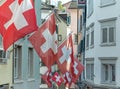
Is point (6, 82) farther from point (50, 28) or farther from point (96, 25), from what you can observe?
point (96, 25)

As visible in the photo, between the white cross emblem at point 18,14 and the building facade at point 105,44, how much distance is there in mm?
20247

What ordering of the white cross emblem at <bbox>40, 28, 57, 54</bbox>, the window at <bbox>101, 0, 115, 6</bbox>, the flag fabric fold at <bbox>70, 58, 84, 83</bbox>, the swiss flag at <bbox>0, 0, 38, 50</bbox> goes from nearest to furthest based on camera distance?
A: the swiss flag at <bbox>0, 0, 38, 50</bbox> < the white cross emblem at <bbox>40, 28, 57, 54</bbox> < the flag fabric fold at <bbox>70, 58, 84, 83</bbox> < the window at <bbox>101, 0, 115, 6</bbox>

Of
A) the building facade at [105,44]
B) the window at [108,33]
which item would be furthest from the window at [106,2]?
the window at [108,33]

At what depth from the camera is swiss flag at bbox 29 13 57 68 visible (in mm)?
19250

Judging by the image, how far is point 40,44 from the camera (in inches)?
765

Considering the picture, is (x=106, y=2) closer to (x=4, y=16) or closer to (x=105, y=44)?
(x=105, y=44)

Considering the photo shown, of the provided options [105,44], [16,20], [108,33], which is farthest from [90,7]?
[16,20]

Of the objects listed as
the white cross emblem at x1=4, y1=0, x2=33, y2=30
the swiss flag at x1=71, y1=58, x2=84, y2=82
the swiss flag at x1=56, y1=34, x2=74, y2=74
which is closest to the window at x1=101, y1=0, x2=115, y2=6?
the swiss flag at x1=71, y1=58, x2=84, y2=82

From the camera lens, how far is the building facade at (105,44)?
1357 inches

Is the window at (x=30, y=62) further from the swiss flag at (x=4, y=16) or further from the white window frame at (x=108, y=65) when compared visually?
the swiss flag at (x=4, y=16)

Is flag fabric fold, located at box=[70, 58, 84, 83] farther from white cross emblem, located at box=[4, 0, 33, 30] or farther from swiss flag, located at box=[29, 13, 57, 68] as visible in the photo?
white cross emblem, located at box=[4, 0, 33, 30]

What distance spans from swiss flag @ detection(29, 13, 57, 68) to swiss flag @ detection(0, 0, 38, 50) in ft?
15.6

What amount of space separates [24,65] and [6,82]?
14.3ft

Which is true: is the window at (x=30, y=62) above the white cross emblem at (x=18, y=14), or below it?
below
